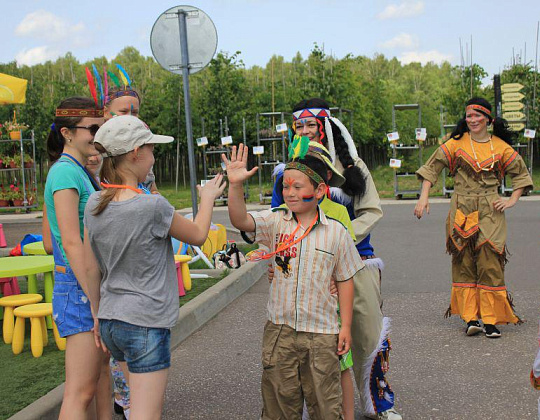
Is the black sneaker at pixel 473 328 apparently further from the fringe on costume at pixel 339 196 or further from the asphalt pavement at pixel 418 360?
the fringe on costume at pixel 339 196

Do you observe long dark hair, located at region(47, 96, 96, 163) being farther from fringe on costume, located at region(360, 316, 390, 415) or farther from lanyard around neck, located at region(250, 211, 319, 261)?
fringe on costume, located at region(360, 316, 390, 415)

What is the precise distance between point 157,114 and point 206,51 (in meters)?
28.8

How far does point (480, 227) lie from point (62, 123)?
3913 millimetres

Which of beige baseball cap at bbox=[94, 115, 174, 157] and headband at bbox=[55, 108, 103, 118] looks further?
headband at bbox=[55, 108, 103, 118]

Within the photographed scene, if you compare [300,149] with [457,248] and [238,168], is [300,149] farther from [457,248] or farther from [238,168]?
[457,248]

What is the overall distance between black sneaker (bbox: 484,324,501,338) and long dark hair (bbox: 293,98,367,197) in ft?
8.21

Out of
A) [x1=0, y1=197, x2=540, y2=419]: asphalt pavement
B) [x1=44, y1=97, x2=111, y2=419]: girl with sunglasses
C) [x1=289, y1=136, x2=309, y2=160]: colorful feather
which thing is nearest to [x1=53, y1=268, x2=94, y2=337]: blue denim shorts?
[x1=44, y1=97, x2=111, y2=419]: girl with sunglasses

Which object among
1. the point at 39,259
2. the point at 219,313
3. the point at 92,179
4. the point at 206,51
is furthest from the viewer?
the point at 206,51

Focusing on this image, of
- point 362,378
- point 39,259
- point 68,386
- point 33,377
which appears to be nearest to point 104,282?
point 68,386

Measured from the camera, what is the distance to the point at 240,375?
487 cm

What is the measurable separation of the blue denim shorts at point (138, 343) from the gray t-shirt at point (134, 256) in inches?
1.5

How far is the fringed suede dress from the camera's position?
229 inches

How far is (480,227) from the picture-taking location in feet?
19.2

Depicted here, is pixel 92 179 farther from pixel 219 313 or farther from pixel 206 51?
pixel 206 51
